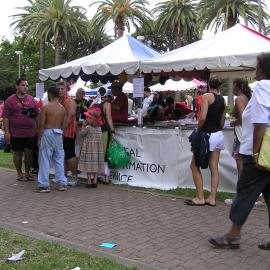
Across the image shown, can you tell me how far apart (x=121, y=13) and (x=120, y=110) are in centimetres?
3451

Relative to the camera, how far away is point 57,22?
4219 cm

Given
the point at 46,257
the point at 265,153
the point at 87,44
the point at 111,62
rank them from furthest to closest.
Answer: the point at 87,44 → the point at 111,62 → the point at 46,257 → the point at 265,153

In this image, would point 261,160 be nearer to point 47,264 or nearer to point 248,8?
point 47,264

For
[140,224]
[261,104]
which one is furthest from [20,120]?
[261,104]

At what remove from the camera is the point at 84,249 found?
15.7 feet

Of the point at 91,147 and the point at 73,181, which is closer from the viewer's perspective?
the point at 91,147

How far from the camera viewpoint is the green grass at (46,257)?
4.25 m

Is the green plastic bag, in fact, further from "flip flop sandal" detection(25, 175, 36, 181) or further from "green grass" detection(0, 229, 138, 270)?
"green grass" detection(0, 229, 138, 270)

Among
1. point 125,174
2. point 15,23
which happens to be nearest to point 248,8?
point 15,23

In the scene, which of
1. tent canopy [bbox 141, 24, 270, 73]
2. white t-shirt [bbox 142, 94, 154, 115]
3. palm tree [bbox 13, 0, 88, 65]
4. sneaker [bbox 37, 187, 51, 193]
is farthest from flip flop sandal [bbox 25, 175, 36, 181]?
palm tree [bbox 13, 0, 88, 65]

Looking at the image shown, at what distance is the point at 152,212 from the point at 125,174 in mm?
2251

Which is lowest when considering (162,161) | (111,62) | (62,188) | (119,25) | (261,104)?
(62,188)

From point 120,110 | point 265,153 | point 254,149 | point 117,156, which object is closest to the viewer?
point 265,153

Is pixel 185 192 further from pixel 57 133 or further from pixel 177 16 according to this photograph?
pixel 177 16
